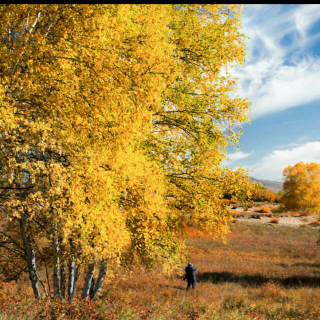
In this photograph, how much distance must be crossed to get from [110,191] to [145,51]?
2775 mm

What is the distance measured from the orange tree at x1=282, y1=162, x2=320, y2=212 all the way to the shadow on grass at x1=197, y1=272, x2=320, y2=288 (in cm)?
4221

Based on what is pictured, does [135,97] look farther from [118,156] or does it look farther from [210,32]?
[210,32]

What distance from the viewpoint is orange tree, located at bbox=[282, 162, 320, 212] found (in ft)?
192

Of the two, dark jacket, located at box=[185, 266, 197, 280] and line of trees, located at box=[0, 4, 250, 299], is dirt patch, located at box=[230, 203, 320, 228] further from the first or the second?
line of trees, located at box=[0, 4, 250, 299]

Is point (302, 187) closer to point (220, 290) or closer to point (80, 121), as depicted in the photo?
point (220, 290)

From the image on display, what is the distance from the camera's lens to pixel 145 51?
629 cm

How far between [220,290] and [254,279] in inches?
165

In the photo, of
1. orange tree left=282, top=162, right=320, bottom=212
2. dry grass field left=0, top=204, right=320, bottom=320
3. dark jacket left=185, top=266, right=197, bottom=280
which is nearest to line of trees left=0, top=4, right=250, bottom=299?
dry grass field left=0, top=204, right=320, bottom=320

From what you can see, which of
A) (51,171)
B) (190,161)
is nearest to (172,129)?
(190,161)

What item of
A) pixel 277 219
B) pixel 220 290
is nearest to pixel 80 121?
pixel 220 290

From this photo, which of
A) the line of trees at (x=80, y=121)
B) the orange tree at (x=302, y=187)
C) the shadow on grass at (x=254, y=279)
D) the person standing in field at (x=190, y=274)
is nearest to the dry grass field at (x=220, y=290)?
the shadow on grass at (x=254, y=279)

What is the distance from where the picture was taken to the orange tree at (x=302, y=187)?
58.6 meters

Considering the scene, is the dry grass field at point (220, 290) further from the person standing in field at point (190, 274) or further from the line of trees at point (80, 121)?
the line of trees at point (80, 121)

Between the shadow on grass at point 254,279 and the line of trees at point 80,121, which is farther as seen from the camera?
the shadow on grass at point 254,279
